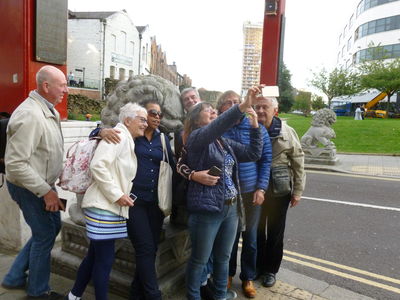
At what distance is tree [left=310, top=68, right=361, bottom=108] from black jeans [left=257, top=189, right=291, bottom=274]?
1452 inches

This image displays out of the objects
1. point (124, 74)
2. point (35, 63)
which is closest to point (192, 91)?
point (35, 63)

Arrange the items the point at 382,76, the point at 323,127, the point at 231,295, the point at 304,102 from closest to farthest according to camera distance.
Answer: the point at 231,295
the point at 323,127
the point at 382,76
the point at 304,102

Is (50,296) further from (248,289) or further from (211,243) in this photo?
(248,289)

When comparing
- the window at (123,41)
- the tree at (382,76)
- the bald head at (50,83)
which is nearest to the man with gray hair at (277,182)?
the bald head at (50,83)

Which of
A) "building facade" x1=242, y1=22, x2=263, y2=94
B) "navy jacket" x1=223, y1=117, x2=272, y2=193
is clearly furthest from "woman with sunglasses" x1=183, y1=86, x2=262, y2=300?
"building facade" x1=242, y1=22, x2=263, y2=94

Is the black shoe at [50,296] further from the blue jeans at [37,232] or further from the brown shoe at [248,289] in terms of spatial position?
the brown shoe at [248,289]

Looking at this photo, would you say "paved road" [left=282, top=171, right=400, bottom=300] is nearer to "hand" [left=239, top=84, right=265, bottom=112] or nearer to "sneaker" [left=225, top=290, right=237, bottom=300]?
"sneaker" [left=225, top=290, right=237, bottom=300]

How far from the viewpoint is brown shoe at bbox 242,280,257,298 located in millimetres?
3041

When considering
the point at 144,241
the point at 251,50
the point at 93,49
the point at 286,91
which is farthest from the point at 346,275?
the point at 286,91

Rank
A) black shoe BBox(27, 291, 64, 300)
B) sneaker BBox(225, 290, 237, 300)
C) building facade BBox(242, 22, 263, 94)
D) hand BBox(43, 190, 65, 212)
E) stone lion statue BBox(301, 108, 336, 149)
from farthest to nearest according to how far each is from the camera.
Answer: building facade BBox(242, 22, 263, 94)
stone lion statue BBox(301, 108, 336, 149)
sneaker BBox(225, 290, 237, 300)
black shoe BBox(27, 291, 64, 300)
hand BBox(43, 190, 65, 212)

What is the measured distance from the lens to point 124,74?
37.8m

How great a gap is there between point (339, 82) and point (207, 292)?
37922 millimetres

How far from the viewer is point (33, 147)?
7.85 ft

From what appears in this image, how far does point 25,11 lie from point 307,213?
17.4 feet
